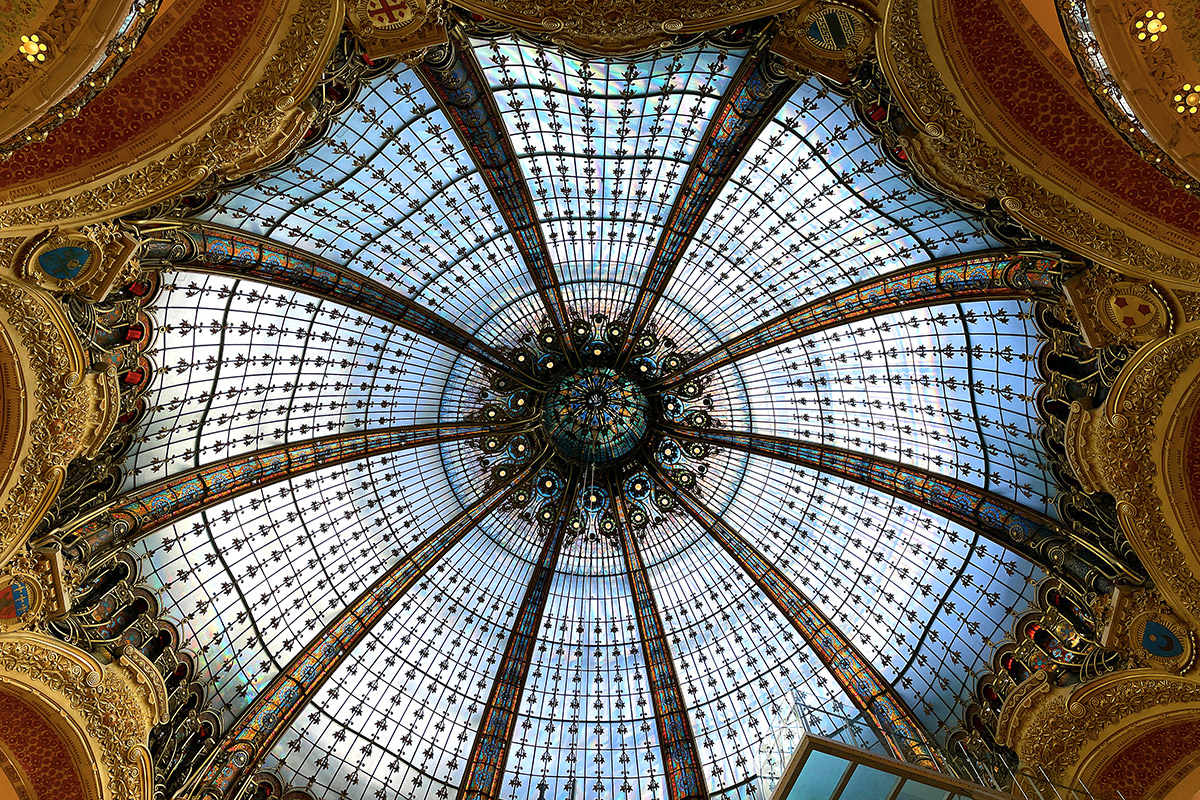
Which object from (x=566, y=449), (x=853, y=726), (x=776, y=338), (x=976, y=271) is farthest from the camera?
(x=566, y=449)

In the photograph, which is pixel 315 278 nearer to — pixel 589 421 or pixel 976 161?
pixel 589 421

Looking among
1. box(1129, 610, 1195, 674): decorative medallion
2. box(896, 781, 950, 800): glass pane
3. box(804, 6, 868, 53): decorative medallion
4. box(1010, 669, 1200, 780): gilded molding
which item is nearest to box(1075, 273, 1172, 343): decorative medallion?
box(1129, 610, 1195, 674): decorative medallion

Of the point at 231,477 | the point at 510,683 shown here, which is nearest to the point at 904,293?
the point at 510,683

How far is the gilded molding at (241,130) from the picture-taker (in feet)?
34.6

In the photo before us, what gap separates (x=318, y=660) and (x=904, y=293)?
1563 cm

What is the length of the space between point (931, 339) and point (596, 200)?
808 cm

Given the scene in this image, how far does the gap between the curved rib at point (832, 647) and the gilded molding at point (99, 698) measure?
12332mm

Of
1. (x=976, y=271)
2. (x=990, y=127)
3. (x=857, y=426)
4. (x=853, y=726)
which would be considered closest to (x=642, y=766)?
(x=853, y=726)

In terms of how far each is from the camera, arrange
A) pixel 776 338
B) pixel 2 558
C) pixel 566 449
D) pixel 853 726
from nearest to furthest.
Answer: pixel 2 558, pixel 853 726, pixel 776 338, pixel 566 449

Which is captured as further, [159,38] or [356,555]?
[356,555]

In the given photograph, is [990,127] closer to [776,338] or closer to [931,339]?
[931,339]

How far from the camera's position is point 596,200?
1606 centimetres

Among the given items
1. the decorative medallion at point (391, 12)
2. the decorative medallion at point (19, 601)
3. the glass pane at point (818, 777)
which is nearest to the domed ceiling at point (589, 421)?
the decorative medallion at point (391, 12)

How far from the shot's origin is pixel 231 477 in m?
15.4
